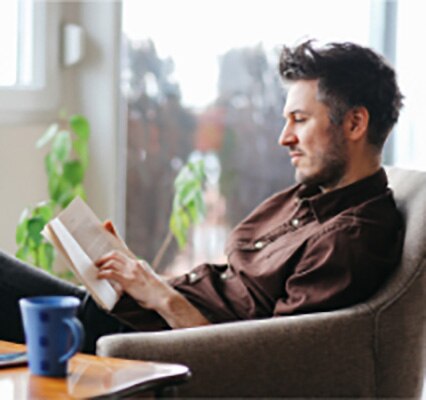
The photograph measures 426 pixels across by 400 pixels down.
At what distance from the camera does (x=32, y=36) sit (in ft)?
11.3

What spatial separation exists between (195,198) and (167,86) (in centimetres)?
62

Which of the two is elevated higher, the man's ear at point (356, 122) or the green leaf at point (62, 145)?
the man's ear at point (356, 122)

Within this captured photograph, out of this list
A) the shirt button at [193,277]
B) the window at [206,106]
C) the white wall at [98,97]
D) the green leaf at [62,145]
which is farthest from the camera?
the window at [206,106]

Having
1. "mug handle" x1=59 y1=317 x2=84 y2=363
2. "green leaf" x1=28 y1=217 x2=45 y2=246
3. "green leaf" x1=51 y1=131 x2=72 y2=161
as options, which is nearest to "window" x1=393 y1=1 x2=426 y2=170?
"green leaf" x1=51 y1=131 x2=72 y2=161

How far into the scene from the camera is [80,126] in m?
3.34

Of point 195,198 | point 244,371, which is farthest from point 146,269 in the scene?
point 195,198

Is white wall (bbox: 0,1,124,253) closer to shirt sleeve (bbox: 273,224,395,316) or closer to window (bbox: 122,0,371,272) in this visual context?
window (bbox: 122,0,371,272)

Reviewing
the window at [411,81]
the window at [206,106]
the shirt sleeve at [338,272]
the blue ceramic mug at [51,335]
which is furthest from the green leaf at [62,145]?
the blue ceramic mug at [51,335]

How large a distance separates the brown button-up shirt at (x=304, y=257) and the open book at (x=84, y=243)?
0.39 ft

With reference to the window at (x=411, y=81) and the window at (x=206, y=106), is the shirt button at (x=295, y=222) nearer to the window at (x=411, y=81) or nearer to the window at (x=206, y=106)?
the window at (x=206, y=106)

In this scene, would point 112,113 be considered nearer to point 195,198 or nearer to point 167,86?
point 167,86

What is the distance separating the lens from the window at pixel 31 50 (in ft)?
11.1

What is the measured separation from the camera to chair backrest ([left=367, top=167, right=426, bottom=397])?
1948 mm

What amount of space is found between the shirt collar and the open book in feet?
1.49
